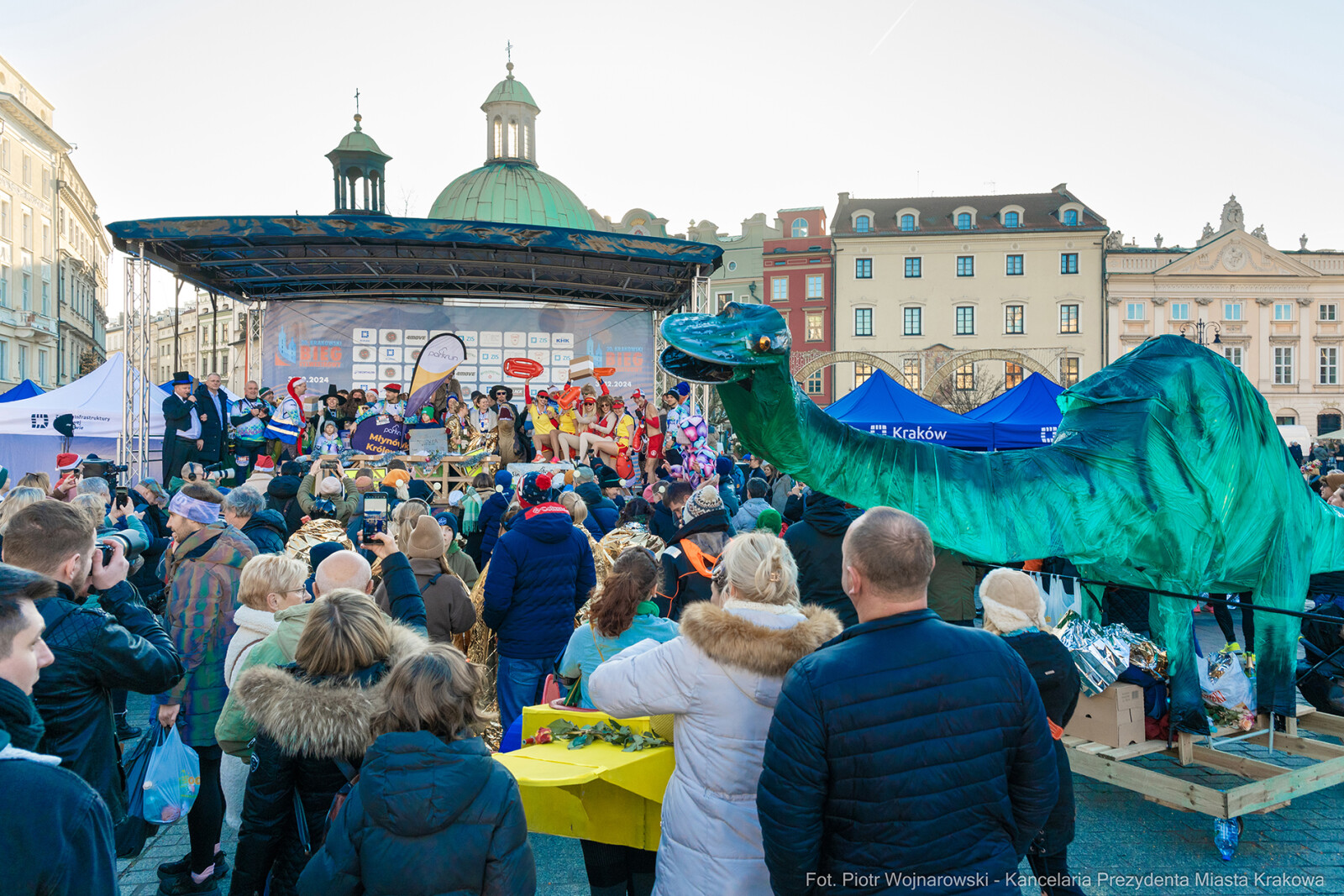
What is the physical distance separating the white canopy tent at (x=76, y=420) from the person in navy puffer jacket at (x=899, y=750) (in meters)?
14.1

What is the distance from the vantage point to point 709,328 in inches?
140

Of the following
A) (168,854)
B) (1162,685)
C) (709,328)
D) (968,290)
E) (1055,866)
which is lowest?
(168,854)

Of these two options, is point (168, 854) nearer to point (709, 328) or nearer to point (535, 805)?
point (535, 805)

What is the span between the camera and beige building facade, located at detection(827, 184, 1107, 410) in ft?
165

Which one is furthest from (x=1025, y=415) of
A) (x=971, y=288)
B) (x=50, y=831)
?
(x=971, y=288)

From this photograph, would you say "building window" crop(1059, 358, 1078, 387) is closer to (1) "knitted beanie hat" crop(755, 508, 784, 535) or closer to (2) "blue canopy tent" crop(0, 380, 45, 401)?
(2) "blue canopy tent" crop(0, 380, 45, 401)

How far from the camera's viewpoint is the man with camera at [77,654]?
305 centimetres

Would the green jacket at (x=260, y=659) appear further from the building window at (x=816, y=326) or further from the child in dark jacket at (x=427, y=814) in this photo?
the building window at (x=816, y=326)

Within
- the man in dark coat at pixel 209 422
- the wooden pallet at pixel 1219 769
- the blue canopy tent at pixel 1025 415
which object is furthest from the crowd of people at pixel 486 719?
the blue canopy tent at pixel 1025 415

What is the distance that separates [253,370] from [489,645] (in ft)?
55.0

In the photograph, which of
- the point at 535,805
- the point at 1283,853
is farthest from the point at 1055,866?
the point at 535,805

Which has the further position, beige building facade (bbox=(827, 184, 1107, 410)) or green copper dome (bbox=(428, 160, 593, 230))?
beige building facade (bbox=(827, 184, 1107, 410))

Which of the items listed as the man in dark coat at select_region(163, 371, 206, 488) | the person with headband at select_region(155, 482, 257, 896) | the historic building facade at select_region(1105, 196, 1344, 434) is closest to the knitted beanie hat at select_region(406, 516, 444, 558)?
the person with headband at select_region(155, 482, 257, 896)

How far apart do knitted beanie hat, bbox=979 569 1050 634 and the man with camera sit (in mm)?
3160
